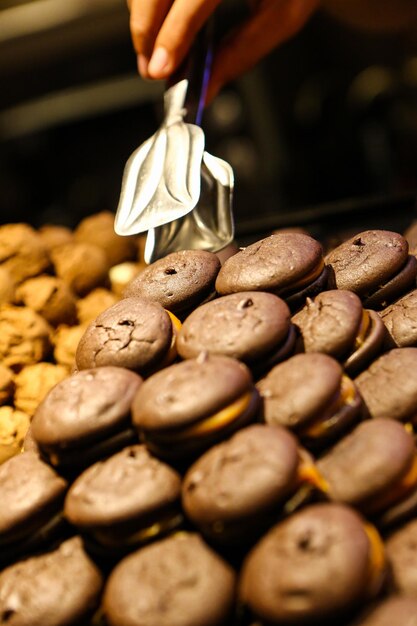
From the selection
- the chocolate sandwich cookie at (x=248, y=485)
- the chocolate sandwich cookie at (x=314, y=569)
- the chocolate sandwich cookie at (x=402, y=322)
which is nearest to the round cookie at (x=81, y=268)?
the chocolate sandwich cookie at (x=402, y=322)

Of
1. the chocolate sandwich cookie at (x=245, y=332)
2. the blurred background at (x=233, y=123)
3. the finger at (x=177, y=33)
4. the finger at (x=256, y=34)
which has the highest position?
the finger at (x=177, y=33)

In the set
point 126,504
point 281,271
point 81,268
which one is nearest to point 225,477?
point 126,504

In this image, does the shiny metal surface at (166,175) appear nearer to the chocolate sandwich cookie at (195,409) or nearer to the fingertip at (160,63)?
the fingertip at (160,63)

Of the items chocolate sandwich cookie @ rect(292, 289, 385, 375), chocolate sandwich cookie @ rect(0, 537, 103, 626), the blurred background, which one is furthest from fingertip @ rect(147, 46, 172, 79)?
the blurred background

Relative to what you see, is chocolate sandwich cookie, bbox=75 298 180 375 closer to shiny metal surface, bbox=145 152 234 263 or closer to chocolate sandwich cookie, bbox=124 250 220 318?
chocolate sandwich cookie, bbox=124 250 220 318

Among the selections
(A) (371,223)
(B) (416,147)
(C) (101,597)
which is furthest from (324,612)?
(B) (416,147)

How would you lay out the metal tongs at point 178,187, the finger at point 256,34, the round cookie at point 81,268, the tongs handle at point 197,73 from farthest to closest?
the finger at point 256,34 → the round cookie at point 81,268 → the tongs handle at point 197,73 → the metal tongs at point 178,187

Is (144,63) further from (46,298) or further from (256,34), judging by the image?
(46,298)

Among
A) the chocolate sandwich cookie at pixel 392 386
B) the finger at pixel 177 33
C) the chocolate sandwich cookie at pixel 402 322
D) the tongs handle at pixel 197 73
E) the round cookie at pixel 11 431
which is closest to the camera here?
the chocolate sandwich cookie at pixel 392 386
